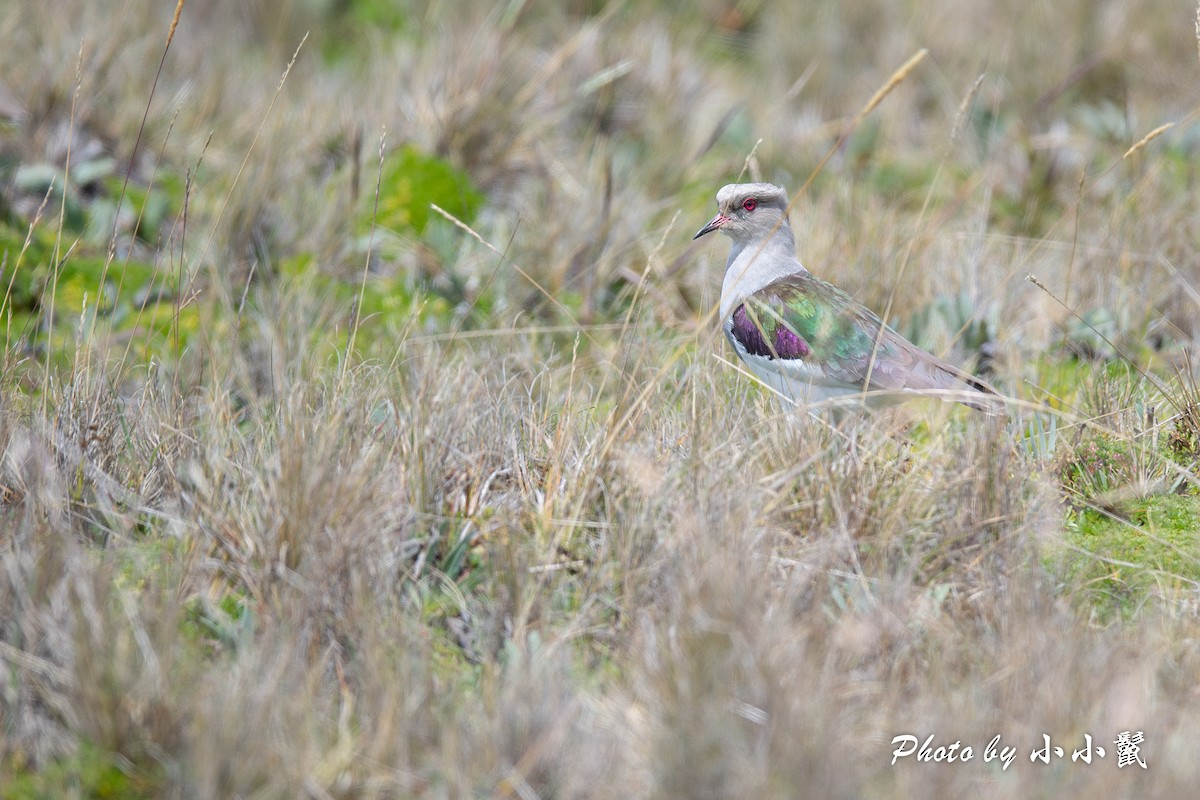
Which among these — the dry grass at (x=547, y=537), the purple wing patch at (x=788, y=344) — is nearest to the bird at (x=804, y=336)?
the purple wing patch at (x=788, y=344)

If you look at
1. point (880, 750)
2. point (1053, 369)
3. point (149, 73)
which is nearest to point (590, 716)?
point (880, 750)

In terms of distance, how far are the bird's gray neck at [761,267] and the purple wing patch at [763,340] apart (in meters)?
0.05

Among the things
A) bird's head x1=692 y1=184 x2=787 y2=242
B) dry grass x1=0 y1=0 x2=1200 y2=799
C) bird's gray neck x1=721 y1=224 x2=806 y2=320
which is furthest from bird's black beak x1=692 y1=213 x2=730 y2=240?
dry grass x1=0 y1=0 x2=1200 y2=799

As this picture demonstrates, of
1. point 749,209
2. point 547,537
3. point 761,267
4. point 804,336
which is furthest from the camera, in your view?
point 749,209

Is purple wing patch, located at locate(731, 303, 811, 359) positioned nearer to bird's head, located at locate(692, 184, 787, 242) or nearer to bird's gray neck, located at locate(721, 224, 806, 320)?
bird's gray neck, located at locate(721, 224, 806, 320)

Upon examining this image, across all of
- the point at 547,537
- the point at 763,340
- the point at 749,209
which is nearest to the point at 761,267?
the point at 749,209

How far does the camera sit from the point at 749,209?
4723 mm

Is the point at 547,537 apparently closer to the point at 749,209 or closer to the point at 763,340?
the point at 763,340

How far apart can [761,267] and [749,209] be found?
256mm

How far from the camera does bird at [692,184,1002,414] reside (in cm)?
414

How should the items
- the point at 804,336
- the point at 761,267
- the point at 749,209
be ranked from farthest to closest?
the point at 749,209
the point at 761,267
the point at 804,336

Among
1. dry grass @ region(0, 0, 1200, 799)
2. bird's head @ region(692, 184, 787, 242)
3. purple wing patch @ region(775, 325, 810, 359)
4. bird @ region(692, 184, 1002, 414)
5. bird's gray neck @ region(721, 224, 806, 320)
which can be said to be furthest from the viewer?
bird's head @ region(692, 184, 787, 242)

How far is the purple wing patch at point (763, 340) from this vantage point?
4.30m

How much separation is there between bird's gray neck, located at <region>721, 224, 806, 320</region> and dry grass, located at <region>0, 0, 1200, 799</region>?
31 centimetres
